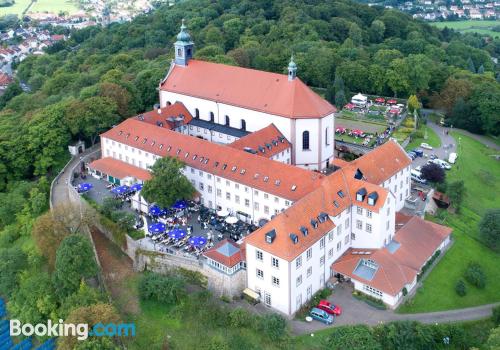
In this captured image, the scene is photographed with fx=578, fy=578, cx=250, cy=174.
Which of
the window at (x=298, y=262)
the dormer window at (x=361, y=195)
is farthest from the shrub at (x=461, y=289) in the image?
the window at (x=298, y=262)

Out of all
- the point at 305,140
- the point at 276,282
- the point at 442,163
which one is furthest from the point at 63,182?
the point at 442,163

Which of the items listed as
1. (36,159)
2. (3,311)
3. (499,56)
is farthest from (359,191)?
(499,56)

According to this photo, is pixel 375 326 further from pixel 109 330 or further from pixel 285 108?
pixel 285 108

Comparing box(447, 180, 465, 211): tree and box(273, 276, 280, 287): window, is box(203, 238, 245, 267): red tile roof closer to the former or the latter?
box(273, 276, 280, 287): window

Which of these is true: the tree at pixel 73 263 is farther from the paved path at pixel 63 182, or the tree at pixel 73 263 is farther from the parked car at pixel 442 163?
the parked car at pixel 442 163

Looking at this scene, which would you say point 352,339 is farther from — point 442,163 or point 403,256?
point 442,163

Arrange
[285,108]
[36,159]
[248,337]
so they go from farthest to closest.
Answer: [36,159]
[285,108]
[248,337]
